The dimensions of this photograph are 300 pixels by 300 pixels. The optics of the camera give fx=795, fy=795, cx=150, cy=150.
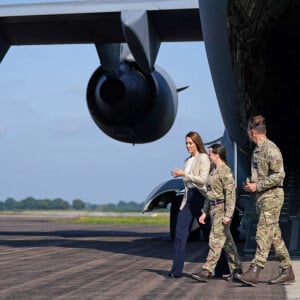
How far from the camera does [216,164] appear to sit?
7477 millimetres

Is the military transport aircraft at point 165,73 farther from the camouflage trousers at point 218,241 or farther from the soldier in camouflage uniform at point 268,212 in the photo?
the camouflage trousers at point 218,241

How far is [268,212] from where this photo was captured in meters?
6.96

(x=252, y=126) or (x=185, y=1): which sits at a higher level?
(x=185, y=1)

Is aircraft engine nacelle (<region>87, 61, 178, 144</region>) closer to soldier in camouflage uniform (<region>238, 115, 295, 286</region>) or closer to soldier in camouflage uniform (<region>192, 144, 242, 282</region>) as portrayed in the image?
soldier in camouflage uniform (<region>192, 144, 242, 282</region>)

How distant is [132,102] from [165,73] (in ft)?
4.32

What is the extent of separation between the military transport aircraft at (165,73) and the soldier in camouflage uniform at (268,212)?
1.85 meters

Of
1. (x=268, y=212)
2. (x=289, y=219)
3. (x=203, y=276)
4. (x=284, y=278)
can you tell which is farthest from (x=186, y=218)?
(x=289, y=219)

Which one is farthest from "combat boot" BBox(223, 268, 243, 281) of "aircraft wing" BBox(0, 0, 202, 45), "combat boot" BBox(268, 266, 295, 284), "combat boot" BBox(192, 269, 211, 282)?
"aircraft wing" BBox(0, 0, 202, 45)

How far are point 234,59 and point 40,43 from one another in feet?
16.5

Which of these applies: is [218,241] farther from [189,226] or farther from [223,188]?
[189,226]

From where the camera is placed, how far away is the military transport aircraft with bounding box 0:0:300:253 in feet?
28.5

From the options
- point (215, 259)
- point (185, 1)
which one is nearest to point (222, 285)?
point (215, 259)

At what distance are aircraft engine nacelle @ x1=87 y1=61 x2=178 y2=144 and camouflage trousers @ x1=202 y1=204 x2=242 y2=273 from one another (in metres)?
6.46

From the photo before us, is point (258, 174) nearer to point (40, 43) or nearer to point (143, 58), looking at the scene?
point (143, 58)
